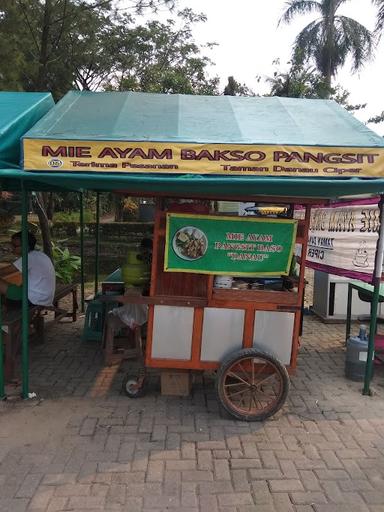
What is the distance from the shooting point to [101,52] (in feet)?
39.5

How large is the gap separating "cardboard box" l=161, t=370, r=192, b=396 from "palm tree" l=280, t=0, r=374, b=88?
24.6 m

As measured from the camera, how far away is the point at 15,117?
4.16 m

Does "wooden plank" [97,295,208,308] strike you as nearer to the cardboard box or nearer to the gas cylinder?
the cardboard box

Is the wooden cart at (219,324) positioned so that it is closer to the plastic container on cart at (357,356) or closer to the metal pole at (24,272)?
the metal pole at (24,272)

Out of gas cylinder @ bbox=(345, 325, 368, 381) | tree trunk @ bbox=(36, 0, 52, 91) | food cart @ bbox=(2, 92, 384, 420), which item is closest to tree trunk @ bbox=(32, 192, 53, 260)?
tree trunk @ bbox=(36, 0, 52, 91)

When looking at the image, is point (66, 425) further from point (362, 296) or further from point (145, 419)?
point (362, 296)

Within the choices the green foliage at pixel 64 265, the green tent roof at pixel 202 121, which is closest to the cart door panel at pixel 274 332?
the green tent roof at pixel 202 121

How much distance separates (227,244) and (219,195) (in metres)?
0.46

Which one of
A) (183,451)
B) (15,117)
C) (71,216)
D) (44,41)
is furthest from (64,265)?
(71,216)

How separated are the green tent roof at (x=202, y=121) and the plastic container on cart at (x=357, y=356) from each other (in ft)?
7.24

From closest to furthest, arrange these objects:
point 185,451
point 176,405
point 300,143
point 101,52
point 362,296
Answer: point 185,451, point 300,143, point 176,405, point 362,296, point 101,52

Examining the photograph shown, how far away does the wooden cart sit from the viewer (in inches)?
158

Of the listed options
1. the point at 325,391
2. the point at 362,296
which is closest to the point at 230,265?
the point at 325,391

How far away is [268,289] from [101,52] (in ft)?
33.6
